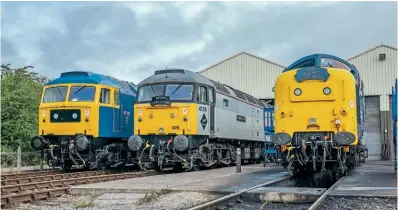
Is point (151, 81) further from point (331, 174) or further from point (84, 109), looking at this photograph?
point (331, 174)

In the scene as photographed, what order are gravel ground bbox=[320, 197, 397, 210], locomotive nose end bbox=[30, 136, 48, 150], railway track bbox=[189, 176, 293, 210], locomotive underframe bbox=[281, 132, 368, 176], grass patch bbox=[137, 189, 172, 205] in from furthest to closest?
locomotive nose end bbox=[30, 136, 48, 150]
locomotive underframe bbox=[281, 132, 368, 176]
grass patch bbox=[137, 189, 172, 205]
gravel ground bbox=[320, 197, 397, 210]
railway track bbox=[189, 176, 293, 210]

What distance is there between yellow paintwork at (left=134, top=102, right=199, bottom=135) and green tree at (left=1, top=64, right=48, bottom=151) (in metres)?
10.6

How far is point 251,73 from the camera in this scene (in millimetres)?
36406

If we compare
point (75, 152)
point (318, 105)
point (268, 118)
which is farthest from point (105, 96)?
point (318, 105)

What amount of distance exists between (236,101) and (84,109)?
724 centimetres

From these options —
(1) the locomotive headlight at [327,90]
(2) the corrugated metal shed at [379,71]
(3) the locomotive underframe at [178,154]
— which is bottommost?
(3) the locomotive underframe at [178,154]

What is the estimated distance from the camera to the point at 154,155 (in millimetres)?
16891

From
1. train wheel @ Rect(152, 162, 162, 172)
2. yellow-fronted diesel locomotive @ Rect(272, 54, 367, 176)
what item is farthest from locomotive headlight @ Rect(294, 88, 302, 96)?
train wheel @ Rect(152, 162, 162, 172)

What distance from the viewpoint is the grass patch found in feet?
31.2

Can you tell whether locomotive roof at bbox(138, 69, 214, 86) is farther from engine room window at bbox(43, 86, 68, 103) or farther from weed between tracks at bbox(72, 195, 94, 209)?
weed between tracks at bbox(72, 195, 94, 209)

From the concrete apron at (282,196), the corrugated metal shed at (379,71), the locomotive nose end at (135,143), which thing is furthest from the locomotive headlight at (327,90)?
the corrugated metal shed at (379,71)

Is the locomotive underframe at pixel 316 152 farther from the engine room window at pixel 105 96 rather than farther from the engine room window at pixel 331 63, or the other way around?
the engine room window at pixel 105 96

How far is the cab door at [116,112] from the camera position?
19.0 meters

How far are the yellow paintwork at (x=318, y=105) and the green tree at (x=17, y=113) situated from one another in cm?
1646
